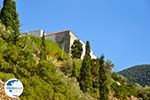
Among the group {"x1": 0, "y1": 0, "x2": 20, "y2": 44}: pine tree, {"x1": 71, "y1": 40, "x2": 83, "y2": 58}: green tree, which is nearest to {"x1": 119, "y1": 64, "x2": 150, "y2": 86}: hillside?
{"x1": 71, "y1": 40, "x2": 83, "y2": 58}: green tree

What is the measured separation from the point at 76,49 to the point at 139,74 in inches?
1599

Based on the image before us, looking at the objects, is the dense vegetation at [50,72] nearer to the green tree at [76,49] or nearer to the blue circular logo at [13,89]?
the green tree at [76,49]

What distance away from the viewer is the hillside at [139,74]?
94.8 metres

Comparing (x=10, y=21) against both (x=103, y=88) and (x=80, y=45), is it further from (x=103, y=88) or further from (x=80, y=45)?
(x=80, y=45)

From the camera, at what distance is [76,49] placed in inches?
2415

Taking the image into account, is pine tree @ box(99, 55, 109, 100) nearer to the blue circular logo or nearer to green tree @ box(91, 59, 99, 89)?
green tree @ box(91, 59, 99, 89)

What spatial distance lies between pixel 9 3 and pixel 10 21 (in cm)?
271

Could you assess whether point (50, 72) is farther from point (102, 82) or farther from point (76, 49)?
point (76, 49)

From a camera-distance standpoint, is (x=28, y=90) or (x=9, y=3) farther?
(x=9, y=3)

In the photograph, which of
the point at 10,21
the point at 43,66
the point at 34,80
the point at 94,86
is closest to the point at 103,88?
the point at 94,86

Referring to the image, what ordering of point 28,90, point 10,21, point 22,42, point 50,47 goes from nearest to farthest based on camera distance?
1. point 28,90
2. point 22,42
3. point 10,21
4. point 50,47

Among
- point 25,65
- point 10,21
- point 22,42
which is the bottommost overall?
point 25,65

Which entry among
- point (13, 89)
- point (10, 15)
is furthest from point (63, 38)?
point (13, 89)

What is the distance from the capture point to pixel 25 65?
3309cm
